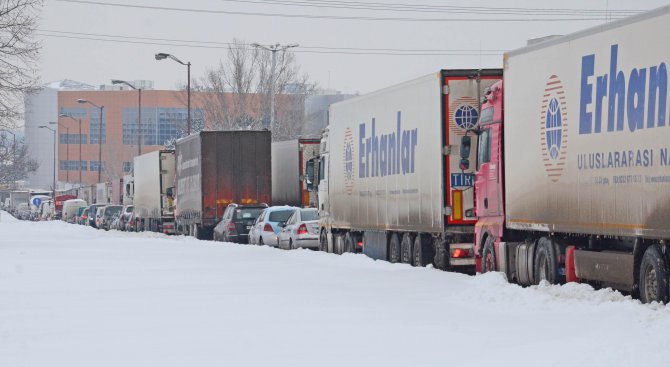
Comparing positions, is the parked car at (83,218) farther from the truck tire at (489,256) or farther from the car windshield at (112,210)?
the truck tire at (489,256)

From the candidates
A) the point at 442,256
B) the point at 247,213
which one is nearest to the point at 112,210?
the point at 247,213

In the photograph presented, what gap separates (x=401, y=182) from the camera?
28.9m

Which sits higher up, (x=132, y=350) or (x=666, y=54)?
(x=666, y=54)

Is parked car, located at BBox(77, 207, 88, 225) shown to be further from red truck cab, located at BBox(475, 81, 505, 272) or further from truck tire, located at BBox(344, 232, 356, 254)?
red truck cab, located at BBox(475, 81, 505, 272)

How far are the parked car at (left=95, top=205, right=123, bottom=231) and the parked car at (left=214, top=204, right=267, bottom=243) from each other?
36.5 meters

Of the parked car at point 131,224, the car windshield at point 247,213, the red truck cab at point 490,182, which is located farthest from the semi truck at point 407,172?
the parked car at point 131,224

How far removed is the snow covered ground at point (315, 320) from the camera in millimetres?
12734

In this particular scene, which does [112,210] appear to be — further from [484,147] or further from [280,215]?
[484,147]

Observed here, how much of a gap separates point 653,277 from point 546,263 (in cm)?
428

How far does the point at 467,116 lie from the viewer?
2589 cm

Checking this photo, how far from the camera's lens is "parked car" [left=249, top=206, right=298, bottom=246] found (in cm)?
4119

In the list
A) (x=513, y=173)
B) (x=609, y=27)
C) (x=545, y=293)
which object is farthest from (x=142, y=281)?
(x=609, y=27)

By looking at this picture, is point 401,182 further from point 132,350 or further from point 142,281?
point 132,350

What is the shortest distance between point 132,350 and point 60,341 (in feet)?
4.04
